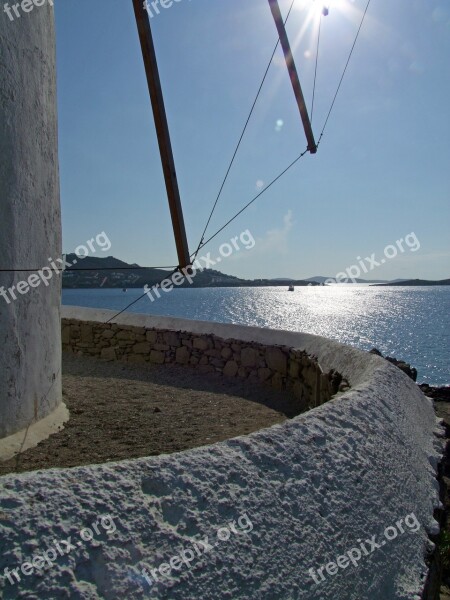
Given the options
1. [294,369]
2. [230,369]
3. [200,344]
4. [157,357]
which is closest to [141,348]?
[157,357]

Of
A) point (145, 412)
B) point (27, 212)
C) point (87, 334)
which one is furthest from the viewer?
point (87, 334)

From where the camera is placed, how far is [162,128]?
4.45 meters

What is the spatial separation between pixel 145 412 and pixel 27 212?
2539 mm

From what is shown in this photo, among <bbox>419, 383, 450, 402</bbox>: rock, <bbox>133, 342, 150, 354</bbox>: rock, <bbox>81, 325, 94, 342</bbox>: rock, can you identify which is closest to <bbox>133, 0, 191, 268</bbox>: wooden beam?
<bbox>133, 342, 150, 354</bbox>: rock

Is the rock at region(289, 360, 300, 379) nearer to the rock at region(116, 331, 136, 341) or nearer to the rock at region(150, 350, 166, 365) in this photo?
the rock at region(150, 350, 166, 365)

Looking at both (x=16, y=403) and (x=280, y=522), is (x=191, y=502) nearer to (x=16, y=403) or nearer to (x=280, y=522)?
(x=280, y=522)

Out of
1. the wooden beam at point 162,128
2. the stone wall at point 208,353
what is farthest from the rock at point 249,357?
the wooden beam at point 162,128

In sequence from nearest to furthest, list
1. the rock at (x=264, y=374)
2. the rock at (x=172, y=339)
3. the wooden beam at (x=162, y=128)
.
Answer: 1. the wooden beam at (x=162, y=128)
2. the rock at (x=264, y=374)
3. the rock at (x=172, y=339)

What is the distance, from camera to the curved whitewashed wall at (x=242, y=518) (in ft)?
5.01

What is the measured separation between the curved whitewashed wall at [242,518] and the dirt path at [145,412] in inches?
84.7

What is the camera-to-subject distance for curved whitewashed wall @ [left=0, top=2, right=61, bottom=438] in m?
3.93

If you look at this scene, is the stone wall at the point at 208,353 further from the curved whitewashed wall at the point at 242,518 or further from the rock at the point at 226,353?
the curved whitewashed wall at the point at 242,518

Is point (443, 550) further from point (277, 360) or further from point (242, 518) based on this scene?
point (277, 360)

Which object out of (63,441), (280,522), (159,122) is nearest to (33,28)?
(159,122)
